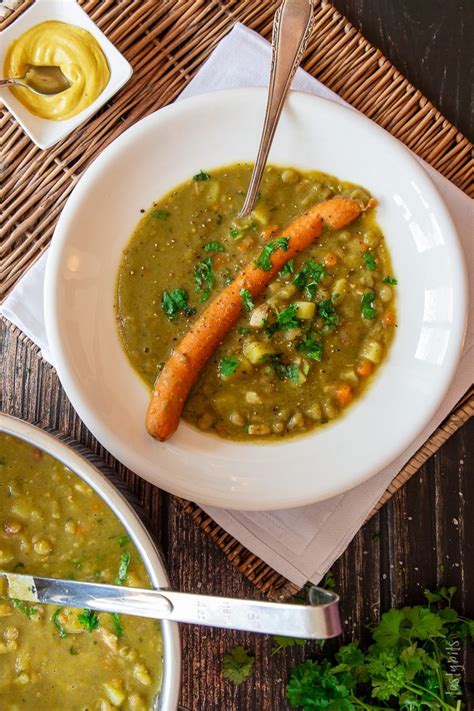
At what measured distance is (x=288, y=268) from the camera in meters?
3.59

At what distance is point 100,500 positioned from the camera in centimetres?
340

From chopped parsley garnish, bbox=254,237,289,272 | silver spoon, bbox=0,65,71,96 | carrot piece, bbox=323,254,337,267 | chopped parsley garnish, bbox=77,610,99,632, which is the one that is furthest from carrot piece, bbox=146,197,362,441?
silver spoon, bbox=0,65,71,96

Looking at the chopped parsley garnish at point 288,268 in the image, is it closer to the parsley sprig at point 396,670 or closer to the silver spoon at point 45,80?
the silver spoon at point 45,80

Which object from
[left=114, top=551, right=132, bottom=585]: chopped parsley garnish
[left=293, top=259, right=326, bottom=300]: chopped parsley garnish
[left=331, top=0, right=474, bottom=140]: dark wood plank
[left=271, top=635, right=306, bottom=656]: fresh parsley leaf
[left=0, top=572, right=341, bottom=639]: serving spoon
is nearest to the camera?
[left=0, top=572, right=341, bottom=639]: serving spoon

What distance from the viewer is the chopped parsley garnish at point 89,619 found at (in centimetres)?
340

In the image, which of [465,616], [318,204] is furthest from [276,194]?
[465,616]

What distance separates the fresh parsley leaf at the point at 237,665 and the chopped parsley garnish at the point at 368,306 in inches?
76.2

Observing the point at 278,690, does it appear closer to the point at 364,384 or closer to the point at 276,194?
the point at 364,384

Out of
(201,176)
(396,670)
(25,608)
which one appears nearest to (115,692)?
(25,608)

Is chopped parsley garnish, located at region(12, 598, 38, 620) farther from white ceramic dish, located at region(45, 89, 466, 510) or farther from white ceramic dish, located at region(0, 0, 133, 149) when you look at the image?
white ceramic dish, located at region(0, 0, 133, 149)

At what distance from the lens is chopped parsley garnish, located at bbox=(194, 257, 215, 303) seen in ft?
11.9

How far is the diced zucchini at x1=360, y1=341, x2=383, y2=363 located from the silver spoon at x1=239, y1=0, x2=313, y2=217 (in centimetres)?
99

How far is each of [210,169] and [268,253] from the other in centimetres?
56

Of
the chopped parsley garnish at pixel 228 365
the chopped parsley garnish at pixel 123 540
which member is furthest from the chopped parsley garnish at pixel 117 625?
the chopped parsley garnish at pixel 228 365
